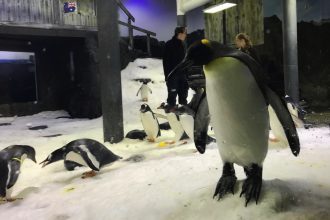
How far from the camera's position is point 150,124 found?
18.6 ft

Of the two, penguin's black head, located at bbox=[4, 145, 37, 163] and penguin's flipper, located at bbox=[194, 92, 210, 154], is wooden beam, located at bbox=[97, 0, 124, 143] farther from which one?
penguin's flipper, located at bbox=[194, 92, 210, 154]

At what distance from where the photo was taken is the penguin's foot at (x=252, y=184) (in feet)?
7.35

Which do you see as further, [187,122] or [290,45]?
[290,45]

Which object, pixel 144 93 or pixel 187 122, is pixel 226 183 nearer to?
pixel 187 122

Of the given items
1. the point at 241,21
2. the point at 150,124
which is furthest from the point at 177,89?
the point at 241,21

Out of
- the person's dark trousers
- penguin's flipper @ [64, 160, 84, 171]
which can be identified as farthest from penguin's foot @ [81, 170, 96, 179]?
the person's dark trousers

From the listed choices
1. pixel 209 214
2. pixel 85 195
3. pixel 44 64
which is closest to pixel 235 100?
pixel 209 214

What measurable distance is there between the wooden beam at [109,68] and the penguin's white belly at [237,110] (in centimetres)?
345

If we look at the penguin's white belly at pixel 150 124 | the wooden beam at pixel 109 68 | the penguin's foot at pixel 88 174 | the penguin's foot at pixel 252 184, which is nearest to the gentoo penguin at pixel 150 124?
the penguin's white belly at pixel 150 124

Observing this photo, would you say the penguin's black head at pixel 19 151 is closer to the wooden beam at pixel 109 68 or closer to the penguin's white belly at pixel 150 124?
the wooden beam at pixel 109 68

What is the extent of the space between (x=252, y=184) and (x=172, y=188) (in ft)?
Answer: 2.51

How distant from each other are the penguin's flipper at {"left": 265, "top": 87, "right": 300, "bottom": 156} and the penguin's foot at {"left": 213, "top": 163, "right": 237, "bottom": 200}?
1.51 ft

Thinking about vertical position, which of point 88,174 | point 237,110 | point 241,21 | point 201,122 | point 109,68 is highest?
point 241,21

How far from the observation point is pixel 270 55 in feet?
41.0
